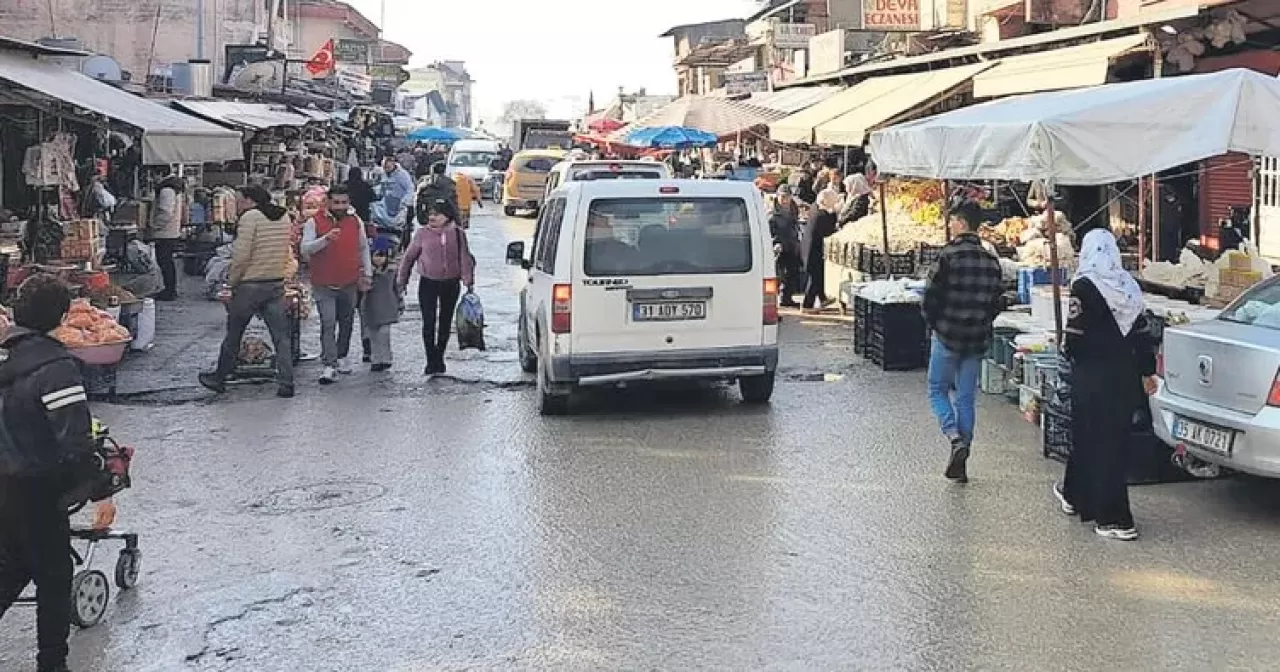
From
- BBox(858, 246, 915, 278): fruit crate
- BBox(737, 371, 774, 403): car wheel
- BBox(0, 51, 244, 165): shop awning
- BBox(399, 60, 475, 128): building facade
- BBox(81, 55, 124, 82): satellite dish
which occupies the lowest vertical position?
BBox(737, 371, 774, 403): car wheel

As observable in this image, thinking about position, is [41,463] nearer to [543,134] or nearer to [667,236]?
[667,236]

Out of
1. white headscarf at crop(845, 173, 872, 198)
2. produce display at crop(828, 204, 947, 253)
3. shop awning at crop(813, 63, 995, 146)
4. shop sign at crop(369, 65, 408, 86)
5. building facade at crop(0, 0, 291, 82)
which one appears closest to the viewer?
produce display at crop(828, 204, 947, 253)

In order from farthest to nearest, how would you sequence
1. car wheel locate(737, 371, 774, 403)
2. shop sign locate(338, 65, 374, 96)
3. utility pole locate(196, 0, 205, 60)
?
shop sign locate(338, 65, 374, 96) → utility pole locate(196, 0, 205, 60) → car wheel locate(737, 371, 774, 403)

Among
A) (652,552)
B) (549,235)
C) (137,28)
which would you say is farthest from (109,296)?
(137,28)

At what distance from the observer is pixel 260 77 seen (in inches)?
1193

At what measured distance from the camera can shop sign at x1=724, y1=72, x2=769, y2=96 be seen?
34256mm

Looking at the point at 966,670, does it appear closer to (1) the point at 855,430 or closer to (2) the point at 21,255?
(1) the point at 855,430

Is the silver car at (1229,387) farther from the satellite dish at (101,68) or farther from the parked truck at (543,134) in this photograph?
the parked truck at (543,134)

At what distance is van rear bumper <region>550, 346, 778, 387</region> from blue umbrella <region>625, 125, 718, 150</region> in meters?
13.0

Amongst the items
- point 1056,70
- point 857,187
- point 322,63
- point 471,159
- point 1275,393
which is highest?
point 322,63

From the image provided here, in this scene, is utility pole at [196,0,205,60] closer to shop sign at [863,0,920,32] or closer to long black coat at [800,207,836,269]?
shop sign at [863,0,920,32]

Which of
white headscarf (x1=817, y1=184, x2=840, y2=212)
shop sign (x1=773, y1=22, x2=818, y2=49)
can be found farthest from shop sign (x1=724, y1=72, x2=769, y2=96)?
white headscarf (x1=817, y1=184, x2=840, y2=212)

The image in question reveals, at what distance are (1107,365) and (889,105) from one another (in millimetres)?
11121

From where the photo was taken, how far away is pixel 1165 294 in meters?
10.5
